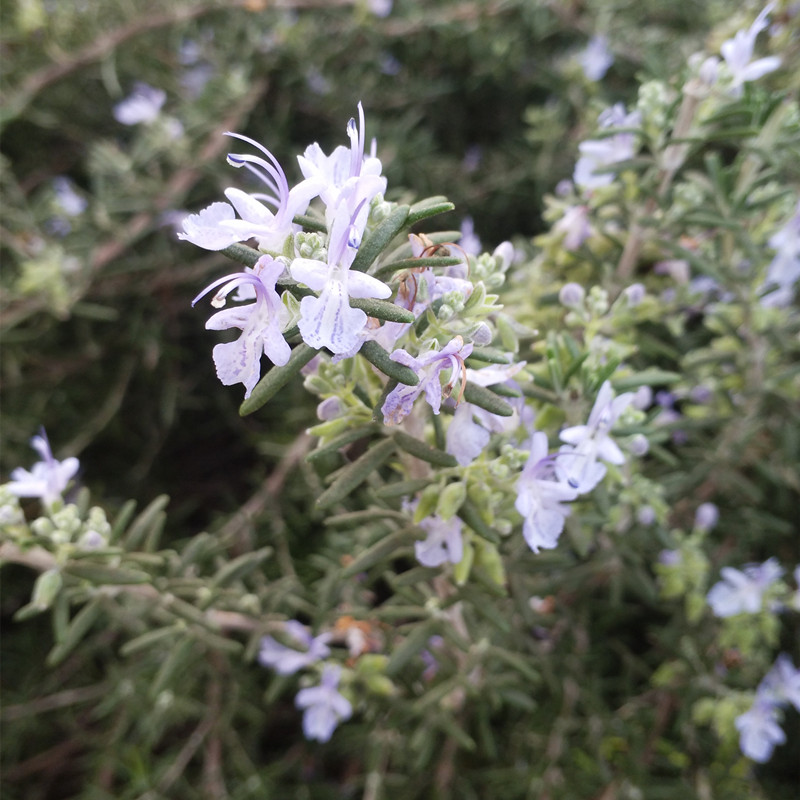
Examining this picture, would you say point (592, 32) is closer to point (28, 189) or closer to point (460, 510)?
point (460, 510)

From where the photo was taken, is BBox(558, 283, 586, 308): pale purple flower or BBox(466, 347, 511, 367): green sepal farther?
BBox(558, 283, 586, 308): pale purple flower

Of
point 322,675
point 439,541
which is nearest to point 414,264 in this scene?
point 439,541

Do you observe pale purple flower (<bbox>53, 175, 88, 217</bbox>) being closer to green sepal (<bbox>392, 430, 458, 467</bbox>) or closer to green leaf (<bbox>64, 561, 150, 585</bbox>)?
green leaf (<bbox>64, 561, 150, 585</bbox>)

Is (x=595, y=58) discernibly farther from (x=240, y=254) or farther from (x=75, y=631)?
(x=75, y=631)

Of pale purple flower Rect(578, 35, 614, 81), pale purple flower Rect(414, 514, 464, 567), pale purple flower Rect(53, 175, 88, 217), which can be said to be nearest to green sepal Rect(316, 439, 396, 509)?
pale purple flower Rect(414, 514, 464, 567)

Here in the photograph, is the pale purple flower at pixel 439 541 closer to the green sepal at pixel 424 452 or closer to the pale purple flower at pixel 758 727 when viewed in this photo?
the green sepal at pixel 424 452

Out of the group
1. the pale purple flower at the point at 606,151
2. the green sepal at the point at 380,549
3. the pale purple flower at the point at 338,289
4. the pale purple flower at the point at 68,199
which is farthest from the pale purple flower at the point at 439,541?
the pale purple flower at the point at 68,199
